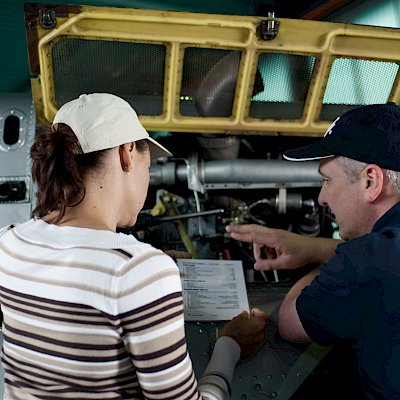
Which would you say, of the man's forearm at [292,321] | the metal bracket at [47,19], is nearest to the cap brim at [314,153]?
the man's forearm at [292,321]

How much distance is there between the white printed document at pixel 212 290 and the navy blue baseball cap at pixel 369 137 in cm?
75

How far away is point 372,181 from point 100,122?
37.0 inches

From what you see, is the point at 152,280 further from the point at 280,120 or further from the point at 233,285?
the point at 280,120

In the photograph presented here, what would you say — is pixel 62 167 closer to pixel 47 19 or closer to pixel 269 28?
pixel 47 19

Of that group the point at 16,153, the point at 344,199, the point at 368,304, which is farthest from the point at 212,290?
the point at 16,153

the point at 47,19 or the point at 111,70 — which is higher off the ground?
the point at 47,19

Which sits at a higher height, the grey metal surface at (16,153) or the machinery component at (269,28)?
the machinery component at (269,28)

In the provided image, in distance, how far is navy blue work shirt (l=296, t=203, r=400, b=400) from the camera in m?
1.30

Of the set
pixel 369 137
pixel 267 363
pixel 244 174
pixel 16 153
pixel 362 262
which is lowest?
pixel 267 363

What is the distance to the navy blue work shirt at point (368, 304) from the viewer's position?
130 cm

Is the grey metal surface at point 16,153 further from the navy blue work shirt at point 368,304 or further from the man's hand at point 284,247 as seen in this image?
the navy blue work shirt at point 368,304

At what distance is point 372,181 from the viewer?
156 centimetres

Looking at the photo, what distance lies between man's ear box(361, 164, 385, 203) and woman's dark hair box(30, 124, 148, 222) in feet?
3.00

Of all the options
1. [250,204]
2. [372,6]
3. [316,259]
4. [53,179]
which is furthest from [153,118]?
[372,6]
